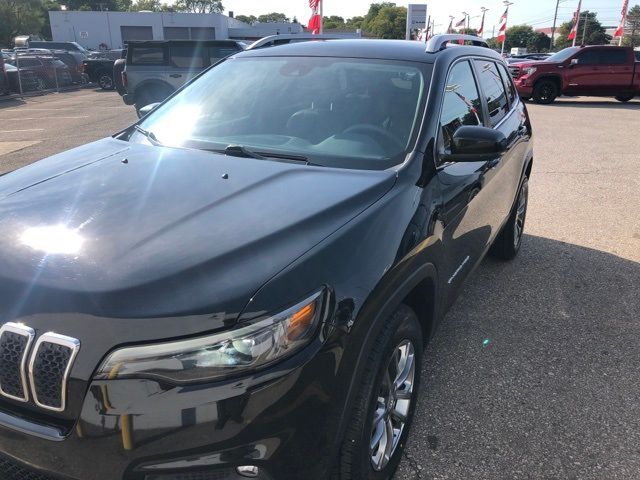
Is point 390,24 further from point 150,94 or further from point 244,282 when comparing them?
point 244,282

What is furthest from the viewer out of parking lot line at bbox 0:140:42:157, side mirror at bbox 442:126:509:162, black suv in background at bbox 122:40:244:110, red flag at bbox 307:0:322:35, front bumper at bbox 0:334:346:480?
red flag at bbox 307:0:322:35

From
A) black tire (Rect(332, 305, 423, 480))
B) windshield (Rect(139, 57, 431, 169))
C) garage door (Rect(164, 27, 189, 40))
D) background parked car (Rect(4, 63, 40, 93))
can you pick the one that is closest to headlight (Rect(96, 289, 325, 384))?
black tire (Rect(332, 305, 423, 480))

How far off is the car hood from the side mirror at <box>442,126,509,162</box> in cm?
49

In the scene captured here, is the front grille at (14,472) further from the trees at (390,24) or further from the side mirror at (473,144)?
the trees at (390,24)

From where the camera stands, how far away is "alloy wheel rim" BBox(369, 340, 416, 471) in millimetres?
2121

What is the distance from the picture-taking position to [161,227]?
6.22 ft

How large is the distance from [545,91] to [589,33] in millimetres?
85947

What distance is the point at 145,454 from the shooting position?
4.88 feet

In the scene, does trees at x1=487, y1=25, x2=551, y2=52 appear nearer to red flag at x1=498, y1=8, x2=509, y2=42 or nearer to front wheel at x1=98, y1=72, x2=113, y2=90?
red flag at x1=498, y1=8, x2=509, y2=42

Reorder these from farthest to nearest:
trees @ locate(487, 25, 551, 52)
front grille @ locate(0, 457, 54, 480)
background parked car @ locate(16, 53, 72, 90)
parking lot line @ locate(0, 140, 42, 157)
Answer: trees @ locate(487, 25, 551, 52) < background parked car @ locate(16, 53, 72, 90) < parking lot line @ locate(0, 140, 42, 157) < front grille @ locate(0, 457, 54, 480)

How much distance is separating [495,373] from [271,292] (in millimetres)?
2017

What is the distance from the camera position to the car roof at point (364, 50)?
3.04 metres

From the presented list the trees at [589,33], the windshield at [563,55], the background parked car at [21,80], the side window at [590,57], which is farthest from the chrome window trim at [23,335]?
the trees at [589,33]

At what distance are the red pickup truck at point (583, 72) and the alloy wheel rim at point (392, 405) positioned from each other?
17732 millimetres
